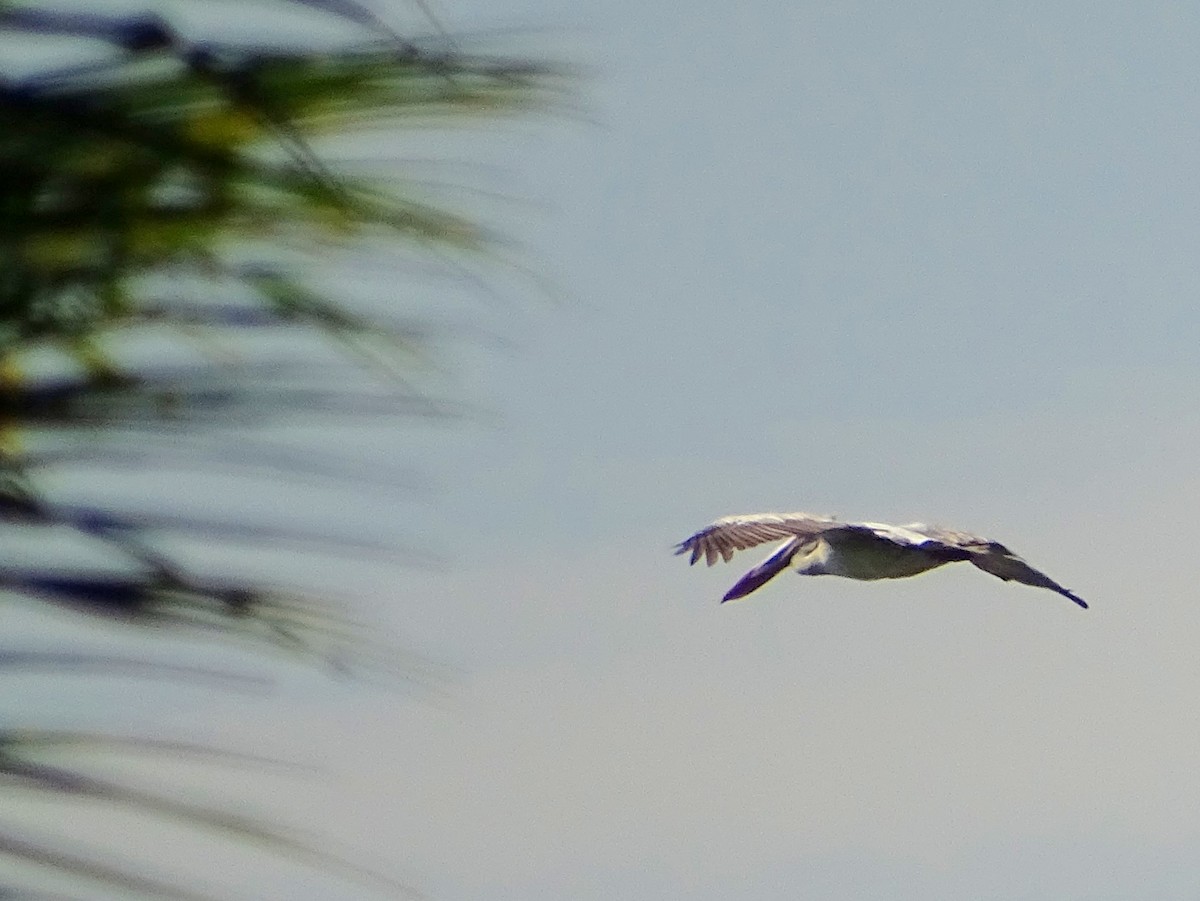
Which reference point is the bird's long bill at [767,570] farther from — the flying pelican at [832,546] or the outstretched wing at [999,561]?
the outstretched wing at [999,561]

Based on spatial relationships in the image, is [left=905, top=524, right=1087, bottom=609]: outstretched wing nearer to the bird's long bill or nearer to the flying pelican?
the flying pelican

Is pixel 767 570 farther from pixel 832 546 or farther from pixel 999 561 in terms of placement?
pixel 999 561

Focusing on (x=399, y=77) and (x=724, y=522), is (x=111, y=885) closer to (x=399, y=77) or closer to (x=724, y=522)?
(x=399, y=77)

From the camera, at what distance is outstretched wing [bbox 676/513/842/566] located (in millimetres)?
9805

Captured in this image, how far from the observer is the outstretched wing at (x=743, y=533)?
9.80 meters

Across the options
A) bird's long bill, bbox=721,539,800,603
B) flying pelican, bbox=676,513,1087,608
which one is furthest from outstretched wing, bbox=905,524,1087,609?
bird's long bill, bbox=721,539,800,603

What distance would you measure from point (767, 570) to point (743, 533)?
702 millimetres

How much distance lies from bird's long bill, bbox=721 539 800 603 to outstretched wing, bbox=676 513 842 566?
0.85ft

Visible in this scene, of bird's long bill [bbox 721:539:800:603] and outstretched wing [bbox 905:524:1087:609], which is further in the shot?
bird's long bill [bbox 721:539:800:603]

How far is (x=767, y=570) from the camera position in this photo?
10617 millimetres

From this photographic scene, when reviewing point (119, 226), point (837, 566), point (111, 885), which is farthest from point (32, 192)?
point (837, 566)

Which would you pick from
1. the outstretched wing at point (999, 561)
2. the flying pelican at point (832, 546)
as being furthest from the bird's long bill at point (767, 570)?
the outstretched wing at point (999, 561)

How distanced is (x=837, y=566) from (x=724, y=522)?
597 mm

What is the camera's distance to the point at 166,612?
1590mm
